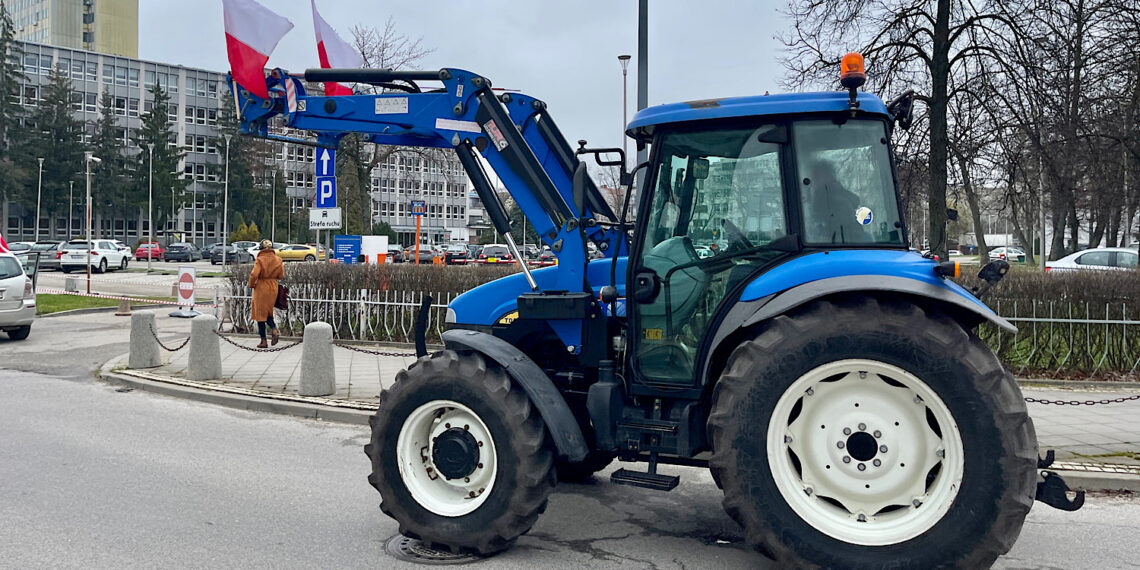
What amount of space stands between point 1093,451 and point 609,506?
14.8ft

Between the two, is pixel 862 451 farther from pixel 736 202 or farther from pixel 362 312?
pixel 362 312

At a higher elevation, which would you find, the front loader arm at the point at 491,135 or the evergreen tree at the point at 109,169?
the evergreen tree at the point at 109,169

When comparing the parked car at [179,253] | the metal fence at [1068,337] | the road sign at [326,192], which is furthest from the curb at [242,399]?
the parked car at [179,253]

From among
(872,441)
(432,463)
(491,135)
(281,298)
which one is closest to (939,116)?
(281,298)

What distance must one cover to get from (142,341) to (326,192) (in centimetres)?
511

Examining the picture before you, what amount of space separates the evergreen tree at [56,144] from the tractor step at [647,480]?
83.8 m

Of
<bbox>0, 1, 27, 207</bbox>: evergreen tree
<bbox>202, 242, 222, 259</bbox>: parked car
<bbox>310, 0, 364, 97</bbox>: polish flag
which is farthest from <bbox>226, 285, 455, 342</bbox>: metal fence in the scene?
<bbox>0, 1, 27, 207</bbox>: evergreen tree

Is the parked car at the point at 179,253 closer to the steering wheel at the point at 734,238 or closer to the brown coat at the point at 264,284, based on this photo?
the brown coat at the point at 264,284

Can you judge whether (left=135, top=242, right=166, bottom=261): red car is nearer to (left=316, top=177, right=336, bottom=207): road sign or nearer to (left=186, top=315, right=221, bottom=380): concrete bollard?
(left=316, top=177, right=336, bottom=207): road sign

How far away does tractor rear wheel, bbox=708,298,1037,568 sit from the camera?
3967 millimetres

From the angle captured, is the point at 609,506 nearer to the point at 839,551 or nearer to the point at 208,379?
the point at 839,551

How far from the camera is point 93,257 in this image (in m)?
46.5

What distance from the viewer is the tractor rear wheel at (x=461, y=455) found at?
476 cm

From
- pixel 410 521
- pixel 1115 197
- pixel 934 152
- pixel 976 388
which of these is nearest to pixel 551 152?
pixel 410 521
